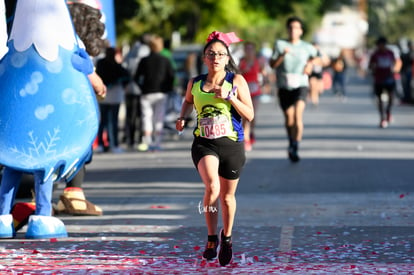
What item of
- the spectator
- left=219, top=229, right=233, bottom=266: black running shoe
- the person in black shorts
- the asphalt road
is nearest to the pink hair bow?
left=219, top=229, right=233, bottom=266: black running shoe

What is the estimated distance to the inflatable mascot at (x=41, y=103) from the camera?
8.93m

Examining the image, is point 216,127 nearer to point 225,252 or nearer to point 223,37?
point 223,37

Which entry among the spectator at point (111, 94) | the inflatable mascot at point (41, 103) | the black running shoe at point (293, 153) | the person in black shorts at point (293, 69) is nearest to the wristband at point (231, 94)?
the inflatable mascot at point (41, 103)

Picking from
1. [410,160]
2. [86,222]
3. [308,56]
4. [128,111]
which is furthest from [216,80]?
[128,111]

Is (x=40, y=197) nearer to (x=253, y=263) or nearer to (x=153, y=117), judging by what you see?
(x=253, y=263)

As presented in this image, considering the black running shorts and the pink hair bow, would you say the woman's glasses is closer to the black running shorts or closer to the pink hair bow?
the pink hair bow

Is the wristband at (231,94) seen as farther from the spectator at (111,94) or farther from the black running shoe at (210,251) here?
the spectator at (111,94)

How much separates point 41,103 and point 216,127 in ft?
6.03

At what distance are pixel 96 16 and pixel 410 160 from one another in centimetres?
712

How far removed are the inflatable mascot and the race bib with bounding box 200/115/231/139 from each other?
1625mm

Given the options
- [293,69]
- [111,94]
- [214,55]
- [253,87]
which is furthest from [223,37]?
[253,87]

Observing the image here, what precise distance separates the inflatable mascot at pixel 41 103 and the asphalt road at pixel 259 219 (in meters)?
0.55

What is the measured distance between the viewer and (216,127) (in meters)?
7.86

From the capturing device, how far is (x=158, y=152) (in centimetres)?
1853
